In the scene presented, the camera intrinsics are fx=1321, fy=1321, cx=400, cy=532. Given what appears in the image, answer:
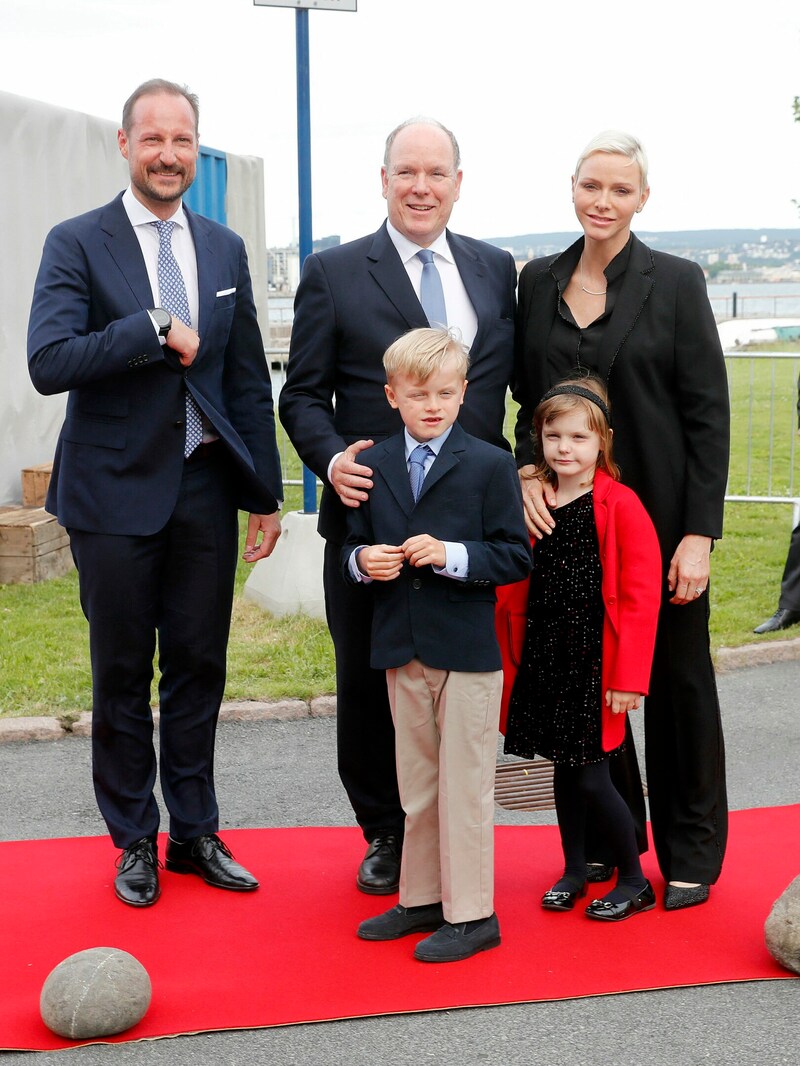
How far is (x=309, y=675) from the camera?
640cm

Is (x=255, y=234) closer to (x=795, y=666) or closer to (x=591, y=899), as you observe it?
(x=795, y=666)

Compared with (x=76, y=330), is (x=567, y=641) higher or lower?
lower

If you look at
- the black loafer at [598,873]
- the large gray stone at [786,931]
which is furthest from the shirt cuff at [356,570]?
the large gray stone at [786,931]

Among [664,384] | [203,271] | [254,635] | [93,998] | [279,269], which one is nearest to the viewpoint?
[93,998]

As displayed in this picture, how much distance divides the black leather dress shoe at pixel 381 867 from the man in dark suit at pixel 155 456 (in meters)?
0.34

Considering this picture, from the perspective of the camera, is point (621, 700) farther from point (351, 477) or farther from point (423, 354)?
point (423, 354)

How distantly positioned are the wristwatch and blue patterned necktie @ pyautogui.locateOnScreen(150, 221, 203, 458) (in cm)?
19

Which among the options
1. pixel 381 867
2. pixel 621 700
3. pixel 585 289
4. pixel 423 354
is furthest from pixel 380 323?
pixel 381 867

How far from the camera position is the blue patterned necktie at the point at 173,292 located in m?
3.94

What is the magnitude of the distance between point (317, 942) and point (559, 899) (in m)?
0.73

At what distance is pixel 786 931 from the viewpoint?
3453 mm

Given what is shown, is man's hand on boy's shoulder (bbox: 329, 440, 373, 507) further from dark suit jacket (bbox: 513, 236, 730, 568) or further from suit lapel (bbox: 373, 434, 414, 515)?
dark suit jacket (bbox: 513, 236, 730, 568)

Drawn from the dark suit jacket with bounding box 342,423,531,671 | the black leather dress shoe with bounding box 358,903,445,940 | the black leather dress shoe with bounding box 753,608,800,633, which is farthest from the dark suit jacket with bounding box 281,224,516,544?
the black leather dress shoe with bounding box 753,608,800,633

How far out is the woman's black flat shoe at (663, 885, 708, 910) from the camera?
390 cm
